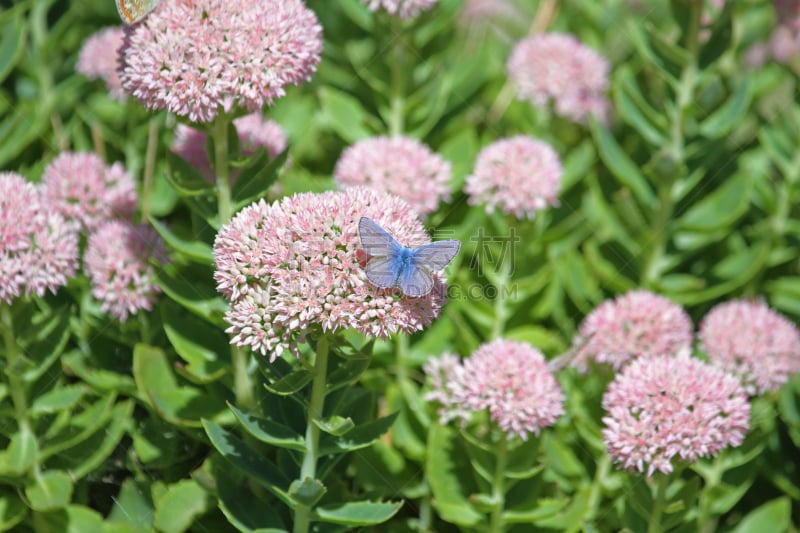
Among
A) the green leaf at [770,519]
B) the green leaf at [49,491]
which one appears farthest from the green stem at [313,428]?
the green leaf at [770,519]

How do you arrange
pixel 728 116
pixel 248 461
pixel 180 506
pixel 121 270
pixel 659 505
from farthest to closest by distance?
pixel 728 116 < pixel 121 270 < pixel 180 506 < pixel 659 505 < pixel 248 461

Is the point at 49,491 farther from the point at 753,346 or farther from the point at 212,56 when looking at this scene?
the point at 753,346

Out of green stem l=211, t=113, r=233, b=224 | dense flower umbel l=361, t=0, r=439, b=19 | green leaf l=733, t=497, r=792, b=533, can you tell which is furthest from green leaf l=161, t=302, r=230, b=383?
green leaf l=733, t=497, r=792, b=533

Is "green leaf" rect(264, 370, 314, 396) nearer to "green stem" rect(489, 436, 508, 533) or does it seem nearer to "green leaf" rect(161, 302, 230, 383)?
"green leaf" rect(161, 302, 230, 383)

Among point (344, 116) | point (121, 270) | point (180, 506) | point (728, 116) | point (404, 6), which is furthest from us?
point (344, 116)

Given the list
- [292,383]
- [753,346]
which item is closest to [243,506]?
[292,383]
